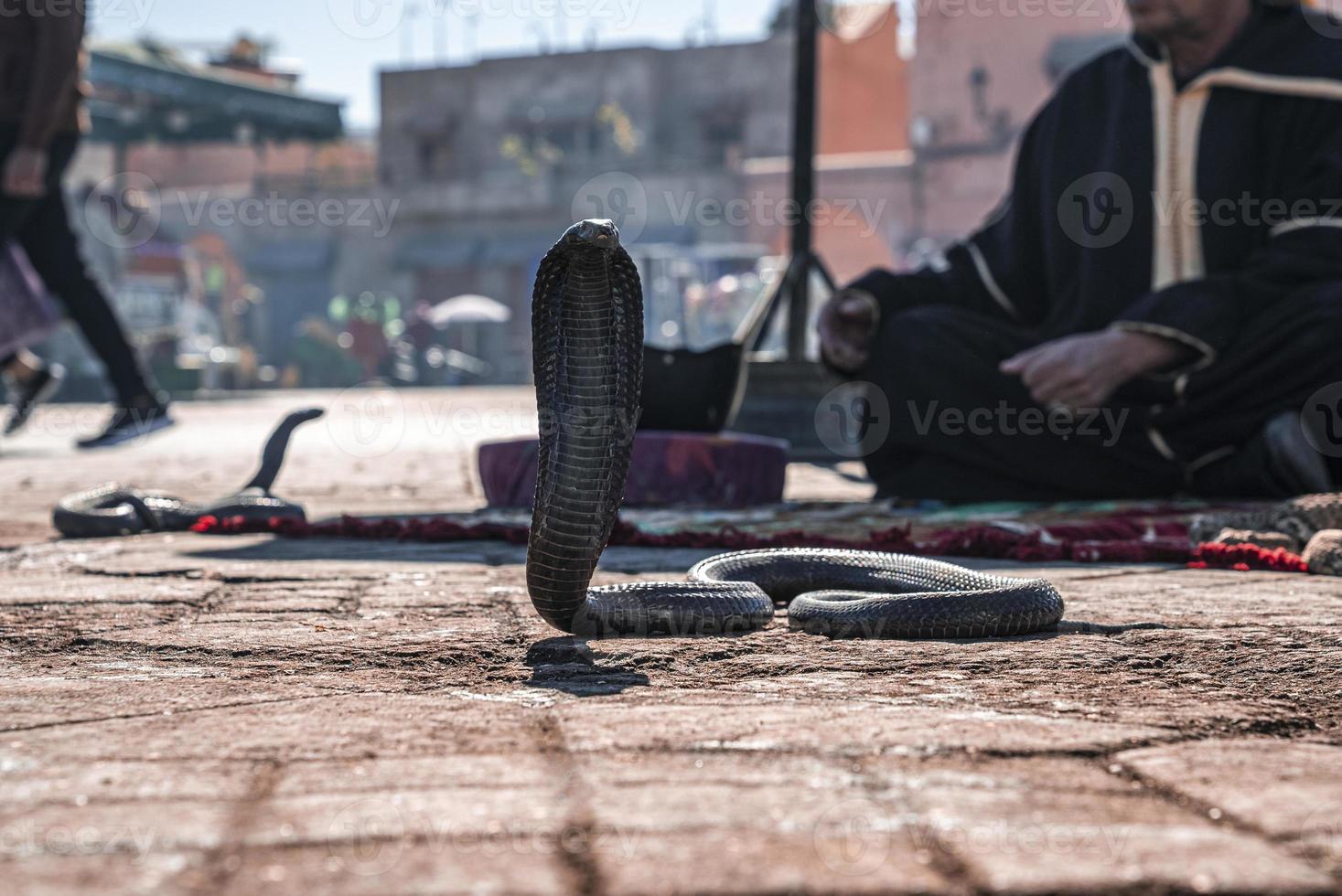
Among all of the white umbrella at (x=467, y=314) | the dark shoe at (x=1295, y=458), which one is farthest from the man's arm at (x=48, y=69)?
the white umbrella at (x=467, y=314)

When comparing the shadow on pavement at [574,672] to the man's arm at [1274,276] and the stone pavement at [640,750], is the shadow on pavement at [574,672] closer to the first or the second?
the stone pavement at [640,750]

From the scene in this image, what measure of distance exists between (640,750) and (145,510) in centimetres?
332

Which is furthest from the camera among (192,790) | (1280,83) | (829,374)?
(829,374)

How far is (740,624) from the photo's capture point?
2.92m

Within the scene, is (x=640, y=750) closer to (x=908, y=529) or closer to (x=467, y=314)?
(x=908, y=529)

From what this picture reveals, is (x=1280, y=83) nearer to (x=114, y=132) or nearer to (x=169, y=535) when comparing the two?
(x=169, y=535)

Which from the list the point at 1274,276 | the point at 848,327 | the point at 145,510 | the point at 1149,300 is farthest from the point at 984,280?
the point at 145,510

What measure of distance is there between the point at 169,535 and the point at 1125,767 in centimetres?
347

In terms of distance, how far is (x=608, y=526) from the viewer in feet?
8.21

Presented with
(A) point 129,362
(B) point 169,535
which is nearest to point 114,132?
(A) point 129,362

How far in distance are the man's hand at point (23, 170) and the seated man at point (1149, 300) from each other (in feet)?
13.2

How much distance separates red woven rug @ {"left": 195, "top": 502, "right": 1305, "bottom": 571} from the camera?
400cm

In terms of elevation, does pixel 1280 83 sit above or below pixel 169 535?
above

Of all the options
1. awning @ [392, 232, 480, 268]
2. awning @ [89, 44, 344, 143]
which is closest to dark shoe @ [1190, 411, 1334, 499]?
awning @ [89, 44, 344, 143]
